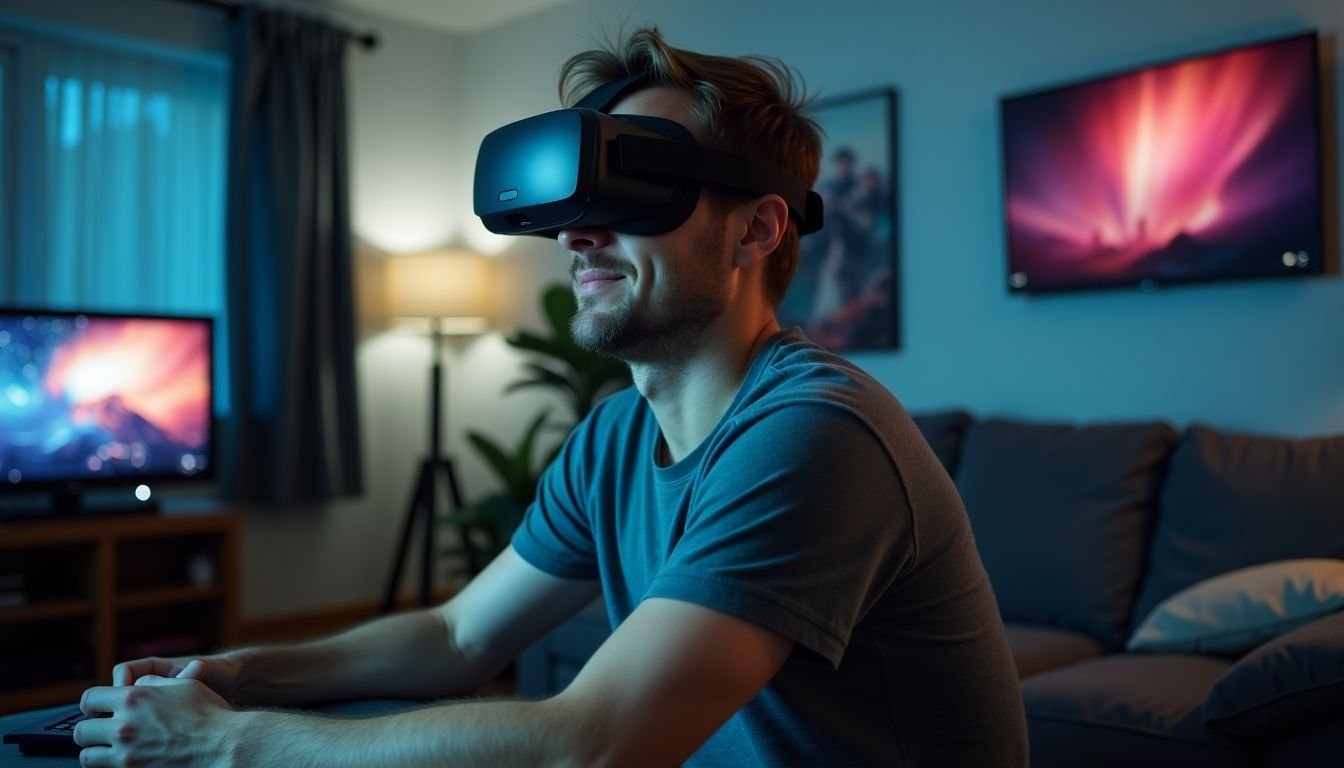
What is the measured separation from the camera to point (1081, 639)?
2541 mm

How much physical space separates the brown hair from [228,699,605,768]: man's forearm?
560 mm

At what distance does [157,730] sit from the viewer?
94cm

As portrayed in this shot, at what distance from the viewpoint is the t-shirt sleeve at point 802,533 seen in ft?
2.82

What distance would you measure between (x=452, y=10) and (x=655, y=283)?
13.3ft

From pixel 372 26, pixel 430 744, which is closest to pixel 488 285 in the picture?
pixel 372 26

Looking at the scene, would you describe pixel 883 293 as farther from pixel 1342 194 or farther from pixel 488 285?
pixel 488 285

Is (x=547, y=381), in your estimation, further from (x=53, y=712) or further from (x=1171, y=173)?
(x=53, y=712)

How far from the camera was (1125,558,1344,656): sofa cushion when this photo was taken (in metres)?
2.06

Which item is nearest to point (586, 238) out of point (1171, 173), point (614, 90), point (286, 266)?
point (614, 90)

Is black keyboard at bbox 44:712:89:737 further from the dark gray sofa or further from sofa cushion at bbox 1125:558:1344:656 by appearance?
sofa cushion at bbox 1125:558:1344:656

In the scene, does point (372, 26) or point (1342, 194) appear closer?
point (1342, 194)

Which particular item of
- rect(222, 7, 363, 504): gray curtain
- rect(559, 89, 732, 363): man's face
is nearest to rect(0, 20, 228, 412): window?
rect(222, 7, 363, 504): gray curtain

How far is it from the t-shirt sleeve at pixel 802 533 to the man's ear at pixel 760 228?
0.30 m

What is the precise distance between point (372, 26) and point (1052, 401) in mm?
3228
